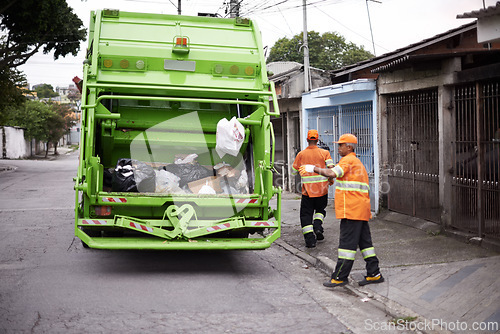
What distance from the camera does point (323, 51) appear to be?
44.8m

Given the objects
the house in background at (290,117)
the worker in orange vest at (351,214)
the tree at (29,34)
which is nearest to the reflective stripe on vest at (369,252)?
the worker in orange vest at (351,214)

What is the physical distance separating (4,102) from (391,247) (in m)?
20.8

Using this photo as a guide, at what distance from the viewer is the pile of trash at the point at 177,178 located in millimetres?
6793

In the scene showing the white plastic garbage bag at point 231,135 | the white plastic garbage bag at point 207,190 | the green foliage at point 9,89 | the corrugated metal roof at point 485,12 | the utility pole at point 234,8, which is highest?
the utility pole at point 234,8

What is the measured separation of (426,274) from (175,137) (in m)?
3.68

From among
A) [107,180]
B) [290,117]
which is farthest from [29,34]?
[107,180]

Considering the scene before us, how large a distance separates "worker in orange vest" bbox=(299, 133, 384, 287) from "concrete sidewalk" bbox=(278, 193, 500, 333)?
0.16 m

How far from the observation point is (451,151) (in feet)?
27.1

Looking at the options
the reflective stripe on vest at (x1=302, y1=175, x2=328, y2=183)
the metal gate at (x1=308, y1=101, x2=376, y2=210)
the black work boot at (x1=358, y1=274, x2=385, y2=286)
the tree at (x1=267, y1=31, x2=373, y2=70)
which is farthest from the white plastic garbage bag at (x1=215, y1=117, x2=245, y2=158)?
the tree at (x1=267, y1=31, x2=373, y2=70)

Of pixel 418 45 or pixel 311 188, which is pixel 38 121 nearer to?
pixel 418 45

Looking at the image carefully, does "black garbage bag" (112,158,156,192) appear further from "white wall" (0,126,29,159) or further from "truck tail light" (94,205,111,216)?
"white wall" (0,126,29,159)

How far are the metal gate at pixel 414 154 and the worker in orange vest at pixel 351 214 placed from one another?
9.69 feet

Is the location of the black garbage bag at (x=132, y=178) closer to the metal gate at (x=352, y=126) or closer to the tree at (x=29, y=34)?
the metal gate at (x=352, y=126)

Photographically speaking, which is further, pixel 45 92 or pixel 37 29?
pixel 45 92
